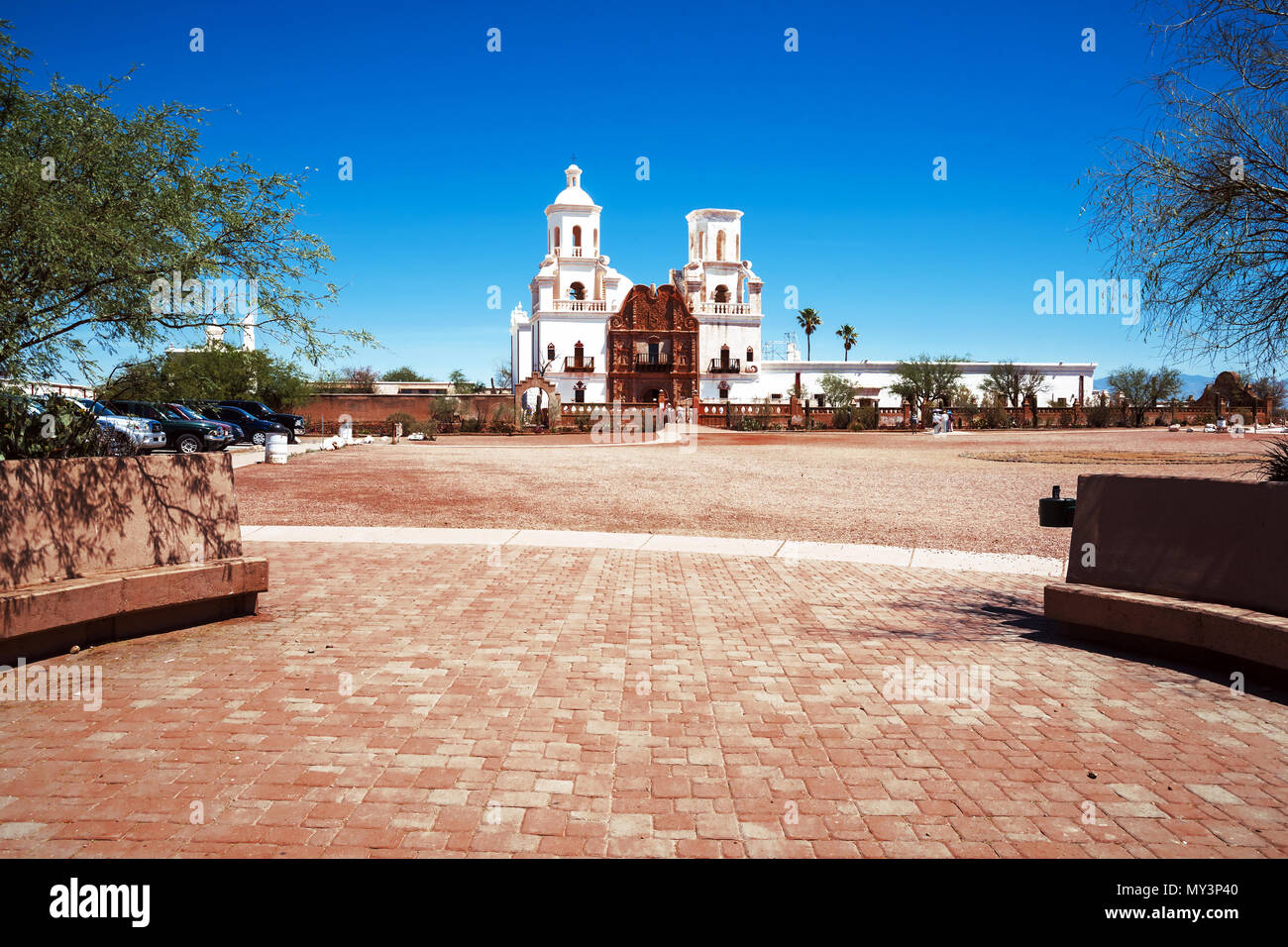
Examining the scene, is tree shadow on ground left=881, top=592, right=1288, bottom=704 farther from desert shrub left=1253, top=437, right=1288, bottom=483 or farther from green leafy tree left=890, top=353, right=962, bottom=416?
green leafy tree left=890, top=353, right=962, bottom=416

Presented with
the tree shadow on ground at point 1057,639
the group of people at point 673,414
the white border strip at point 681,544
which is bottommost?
the tree shadow on ground at point 1057,639

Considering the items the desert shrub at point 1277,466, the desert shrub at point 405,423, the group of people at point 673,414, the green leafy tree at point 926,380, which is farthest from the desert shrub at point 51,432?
the green leafy tree at point 926,380

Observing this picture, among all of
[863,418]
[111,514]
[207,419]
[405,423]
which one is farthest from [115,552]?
[863,418]

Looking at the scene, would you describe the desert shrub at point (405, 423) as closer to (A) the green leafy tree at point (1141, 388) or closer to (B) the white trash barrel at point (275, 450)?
(B) the white trash barrel at point (275, 450)

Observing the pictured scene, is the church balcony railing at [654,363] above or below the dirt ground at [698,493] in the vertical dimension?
above

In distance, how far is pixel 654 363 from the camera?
80500mm

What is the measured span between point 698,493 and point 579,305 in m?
65.5

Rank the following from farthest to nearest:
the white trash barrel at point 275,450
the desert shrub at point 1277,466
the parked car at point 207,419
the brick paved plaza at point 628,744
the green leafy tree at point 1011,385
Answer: the green leafy tree at point 1011,385, the parked car at point 207,419, the white trash barrel at point 275,450, the desert shrub at point 1277,466, the brick paved plaza at point 628,744

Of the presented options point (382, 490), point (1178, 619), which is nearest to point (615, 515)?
point (382, 490)

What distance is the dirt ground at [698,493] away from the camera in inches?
518

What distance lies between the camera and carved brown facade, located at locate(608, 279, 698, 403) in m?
79.8

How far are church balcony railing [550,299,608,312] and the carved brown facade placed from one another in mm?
2214

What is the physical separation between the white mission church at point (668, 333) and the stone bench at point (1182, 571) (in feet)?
233
